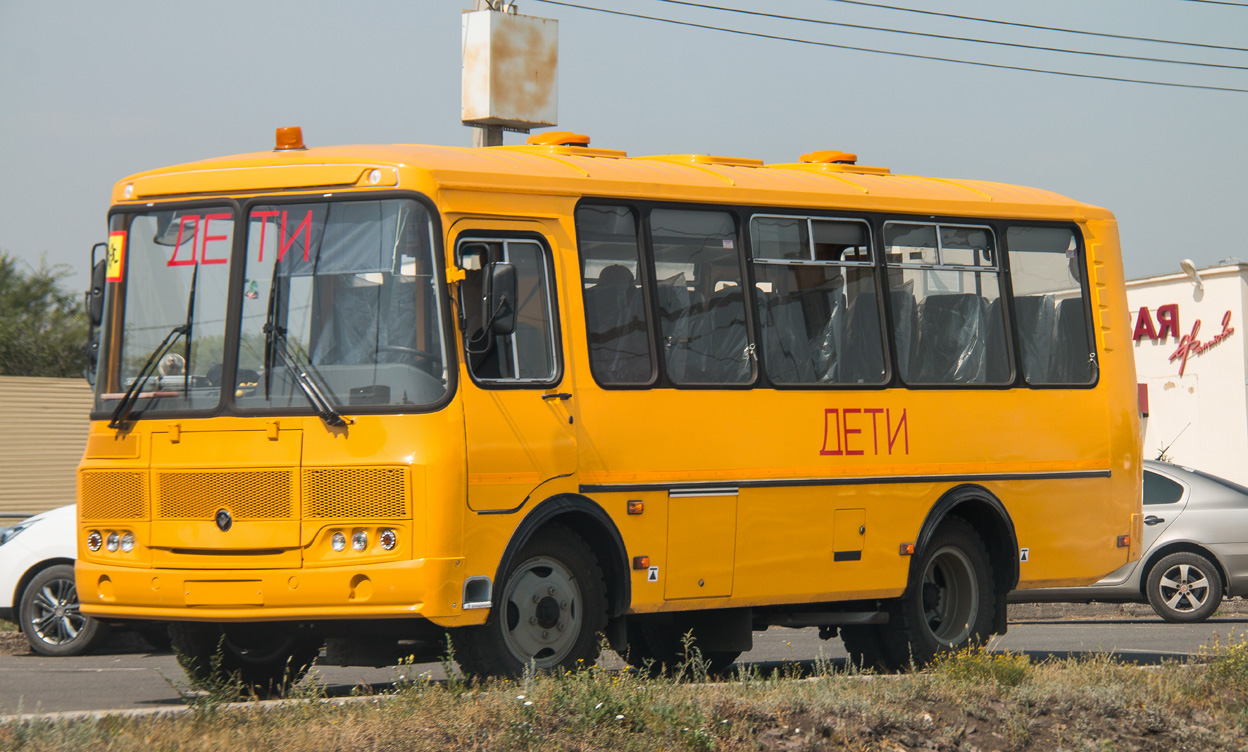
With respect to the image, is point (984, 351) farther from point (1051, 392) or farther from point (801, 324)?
point (801, 324)

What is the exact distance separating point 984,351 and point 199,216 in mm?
5685

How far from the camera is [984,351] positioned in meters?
11.6

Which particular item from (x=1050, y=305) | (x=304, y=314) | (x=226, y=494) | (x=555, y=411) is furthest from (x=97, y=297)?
(x=1050, y=305)

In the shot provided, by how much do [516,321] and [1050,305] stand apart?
16.4 ft

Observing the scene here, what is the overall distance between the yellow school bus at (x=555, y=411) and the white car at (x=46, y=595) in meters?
4.36

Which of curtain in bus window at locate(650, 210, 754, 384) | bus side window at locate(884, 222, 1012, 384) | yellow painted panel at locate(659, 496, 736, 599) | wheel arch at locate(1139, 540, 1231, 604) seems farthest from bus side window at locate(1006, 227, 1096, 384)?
wheel arch at locate(1139, 540, 1231, 604)

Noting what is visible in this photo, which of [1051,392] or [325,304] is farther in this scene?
[1051,392]

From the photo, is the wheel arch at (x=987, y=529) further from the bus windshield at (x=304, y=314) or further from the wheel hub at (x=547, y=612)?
the bus windshield at (x=304, y=314)

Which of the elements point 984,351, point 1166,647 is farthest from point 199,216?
point 1166,647

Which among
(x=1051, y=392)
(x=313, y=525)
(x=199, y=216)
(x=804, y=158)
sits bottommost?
(x=313, y=525)

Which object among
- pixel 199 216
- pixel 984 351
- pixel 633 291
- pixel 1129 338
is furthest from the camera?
pixel 1129 338

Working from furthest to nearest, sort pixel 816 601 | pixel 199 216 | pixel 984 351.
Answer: pixel 984 351, pixel 816 601, pixel 199 216

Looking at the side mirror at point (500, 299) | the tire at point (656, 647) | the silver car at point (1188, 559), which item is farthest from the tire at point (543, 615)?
the silver car at point (1188, 559)

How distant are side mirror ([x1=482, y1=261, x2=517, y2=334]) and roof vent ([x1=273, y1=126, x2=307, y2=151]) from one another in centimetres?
164
